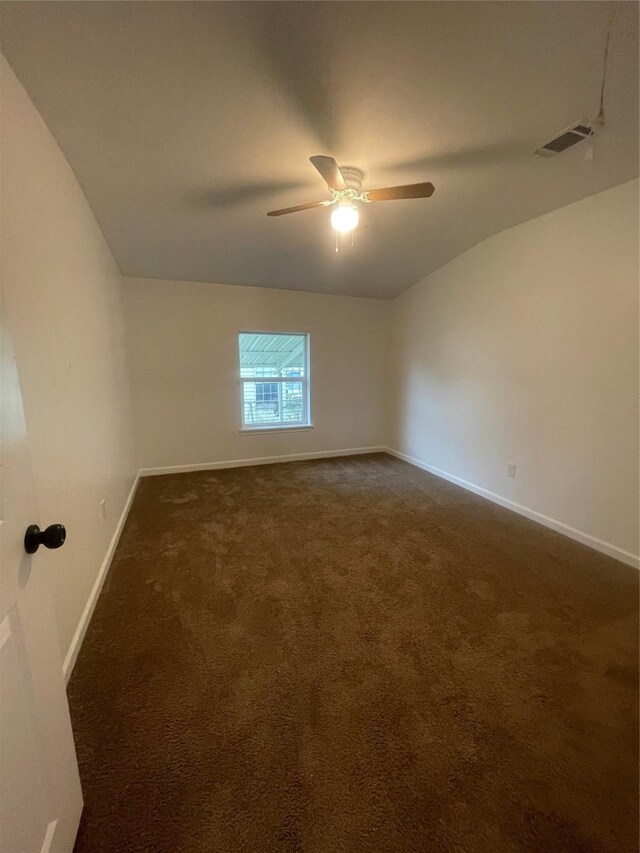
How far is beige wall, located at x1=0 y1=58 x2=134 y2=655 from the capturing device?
1.20 metres

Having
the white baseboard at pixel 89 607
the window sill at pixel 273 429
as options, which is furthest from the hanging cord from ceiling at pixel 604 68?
the window sill at pixel 273 429

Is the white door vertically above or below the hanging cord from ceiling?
below

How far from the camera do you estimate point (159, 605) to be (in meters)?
1.83

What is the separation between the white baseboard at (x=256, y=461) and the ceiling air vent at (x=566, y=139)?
3680 mm

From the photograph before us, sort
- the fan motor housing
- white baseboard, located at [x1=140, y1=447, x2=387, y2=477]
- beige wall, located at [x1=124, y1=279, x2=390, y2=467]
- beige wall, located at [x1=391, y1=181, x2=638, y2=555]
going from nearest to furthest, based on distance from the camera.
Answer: the fan motor housing, beige wall, located at [x1=391, y1=181, x2=638, y2=555], beige wall, located at [x1=124, y1=279, x2=390, y2=467], white baseboard, located at [x1=140, y1=447, x2=387, y2=477]

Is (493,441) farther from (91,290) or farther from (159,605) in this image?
(91,290)

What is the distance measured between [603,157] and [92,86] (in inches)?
107

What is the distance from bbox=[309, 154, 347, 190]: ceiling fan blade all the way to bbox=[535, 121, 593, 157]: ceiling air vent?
1185 mm

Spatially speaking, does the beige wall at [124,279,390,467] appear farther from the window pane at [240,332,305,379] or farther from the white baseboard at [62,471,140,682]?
the white baseboard at [62,471,140,682]

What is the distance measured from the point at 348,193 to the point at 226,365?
2543 millimetres

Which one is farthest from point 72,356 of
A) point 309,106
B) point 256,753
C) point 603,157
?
point 603,157

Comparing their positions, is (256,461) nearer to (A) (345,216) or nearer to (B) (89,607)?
(B) (89,607)

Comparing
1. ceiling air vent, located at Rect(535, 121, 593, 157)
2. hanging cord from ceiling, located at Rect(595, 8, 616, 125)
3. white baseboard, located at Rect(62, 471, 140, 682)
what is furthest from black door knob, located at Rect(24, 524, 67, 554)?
ceiling air vent, located at Rect(535, 121, 593, 157)

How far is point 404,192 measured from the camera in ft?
6.15
